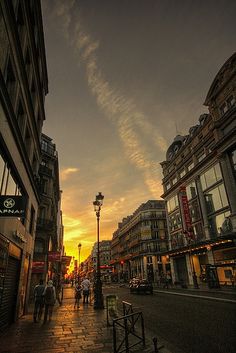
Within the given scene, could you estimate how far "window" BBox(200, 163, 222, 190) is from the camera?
110ft

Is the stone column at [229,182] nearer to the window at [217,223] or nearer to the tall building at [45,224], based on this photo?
the window at [217,223]

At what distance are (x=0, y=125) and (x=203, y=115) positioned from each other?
36.3 meters

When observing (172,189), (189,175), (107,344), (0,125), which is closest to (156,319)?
(107,344)

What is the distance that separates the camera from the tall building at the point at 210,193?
29.6 m

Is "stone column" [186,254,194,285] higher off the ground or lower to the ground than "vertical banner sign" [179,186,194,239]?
lower

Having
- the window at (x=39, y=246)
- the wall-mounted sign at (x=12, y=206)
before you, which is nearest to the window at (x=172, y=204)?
the window at (x=39, y=246)

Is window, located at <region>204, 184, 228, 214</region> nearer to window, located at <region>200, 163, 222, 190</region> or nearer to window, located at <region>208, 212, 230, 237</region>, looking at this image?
window, located at <region>208, 212, 230, 237</region>

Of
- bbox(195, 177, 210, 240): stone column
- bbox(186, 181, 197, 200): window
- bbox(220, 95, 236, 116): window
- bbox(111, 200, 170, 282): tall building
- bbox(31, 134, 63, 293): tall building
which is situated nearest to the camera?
bbox(31, 134, 63, 293): tall building

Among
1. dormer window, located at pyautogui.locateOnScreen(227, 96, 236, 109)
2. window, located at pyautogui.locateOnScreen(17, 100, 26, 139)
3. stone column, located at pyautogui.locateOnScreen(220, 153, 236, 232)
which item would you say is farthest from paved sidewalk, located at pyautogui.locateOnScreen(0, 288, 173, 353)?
dormer window, located at pyautogui.locateOnScreen(227, 96, 236, 109)

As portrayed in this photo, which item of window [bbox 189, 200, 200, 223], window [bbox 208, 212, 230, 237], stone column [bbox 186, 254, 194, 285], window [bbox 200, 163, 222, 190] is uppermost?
window [bbox 200, 163, 222, 190]

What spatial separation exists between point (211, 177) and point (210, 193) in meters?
2.30

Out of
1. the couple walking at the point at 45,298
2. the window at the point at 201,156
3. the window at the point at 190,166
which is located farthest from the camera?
the window at the point at 190,166

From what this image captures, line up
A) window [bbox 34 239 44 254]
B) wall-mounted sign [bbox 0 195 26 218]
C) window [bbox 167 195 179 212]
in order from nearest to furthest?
wall-mounted sign [bbox 0 195 26 218] → window [bbox 34 239 44 254] → window [bbox 167 195 179 212]

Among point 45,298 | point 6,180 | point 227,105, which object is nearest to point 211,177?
point 227,105
